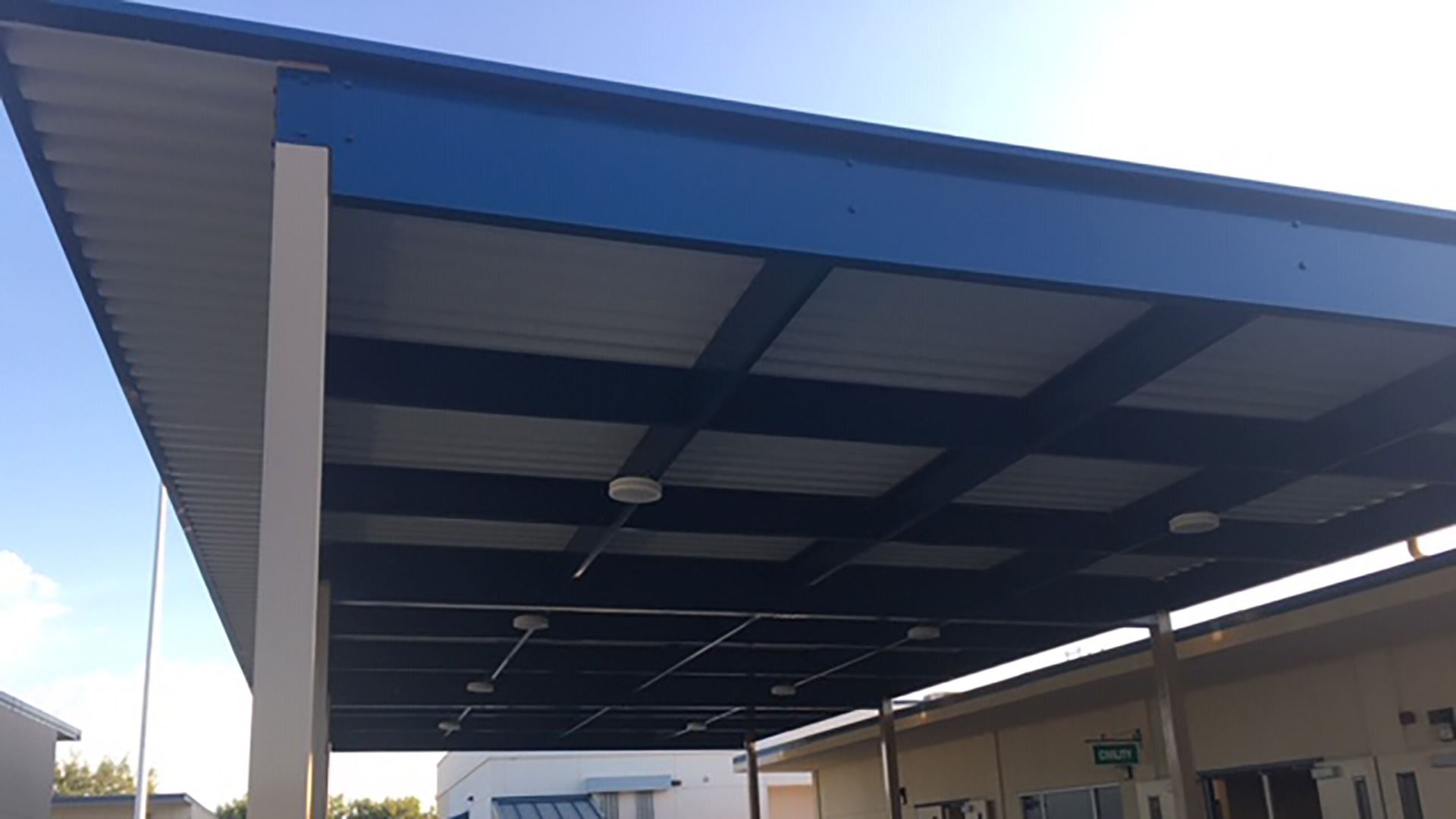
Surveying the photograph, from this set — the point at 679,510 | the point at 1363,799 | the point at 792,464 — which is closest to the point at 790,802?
the point at 1363,799

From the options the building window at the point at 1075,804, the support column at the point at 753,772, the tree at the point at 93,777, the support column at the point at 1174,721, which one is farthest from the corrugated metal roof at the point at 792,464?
the tree at the point at 93,777

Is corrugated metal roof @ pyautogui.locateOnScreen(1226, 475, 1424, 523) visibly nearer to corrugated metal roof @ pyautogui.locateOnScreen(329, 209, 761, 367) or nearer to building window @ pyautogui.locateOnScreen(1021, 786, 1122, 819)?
corrugated metal roof @ pyautogui.locateOnScreen(329, 209, 761, 367)

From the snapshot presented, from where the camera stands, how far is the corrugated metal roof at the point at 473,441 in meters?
9.14

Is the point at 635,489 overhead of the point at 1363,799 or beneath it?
overhead

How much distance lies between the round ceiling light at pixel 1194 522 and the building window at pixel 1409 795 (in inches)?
156

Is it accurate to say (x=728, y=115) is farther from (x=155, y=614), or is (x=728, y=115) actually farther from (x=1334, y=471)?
(x=155, y=614)

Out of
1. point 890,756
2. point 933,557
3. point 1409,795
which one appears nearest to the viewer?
point 1409,795

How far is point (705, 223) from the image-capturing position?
593 centimetres

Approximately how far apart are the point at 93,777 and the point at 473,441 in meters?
60.9

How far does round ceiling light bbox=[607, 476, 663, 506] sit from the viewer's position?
9.70 meters

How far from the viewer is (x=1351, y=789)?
1409 centimetres

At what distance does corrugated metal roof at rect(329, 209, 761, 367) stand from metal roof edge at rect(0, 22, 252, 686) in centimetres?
113

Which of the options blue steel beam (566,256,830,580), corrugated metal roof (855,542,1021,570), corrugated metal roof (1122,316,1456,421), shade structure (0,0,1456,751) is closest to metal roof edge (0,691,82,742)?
shade structure (0,0,1456,751)

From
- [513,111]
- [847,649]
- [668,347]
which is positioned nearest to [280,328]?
[513,111]
